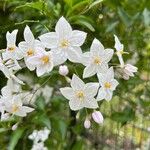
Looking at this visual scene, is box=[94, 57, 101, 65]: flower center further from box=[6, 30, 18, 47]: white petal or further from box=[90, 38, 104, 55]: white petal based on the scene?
box=[6, 30, 18, 47]: white petal

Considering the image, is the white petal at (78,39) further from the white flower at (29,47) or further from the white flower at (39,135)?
the white flower at (39,135)

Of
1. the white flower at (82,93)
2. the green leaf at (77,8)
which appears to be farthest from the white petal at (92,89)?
the green leaf at (77,8)

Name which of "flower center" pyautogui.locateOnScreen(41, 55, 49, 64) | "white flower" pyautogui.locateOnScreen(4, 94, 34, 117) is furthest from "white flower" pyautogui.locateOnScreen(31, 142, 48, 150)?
"flower center" pyautogui.locateOnScreen(41, 55, 49, 64)

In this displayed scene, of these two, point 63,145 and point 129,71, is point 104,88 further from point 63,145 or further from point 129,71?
point 63,145

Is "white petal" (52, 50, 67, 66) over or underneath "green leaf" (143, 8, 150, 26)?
over

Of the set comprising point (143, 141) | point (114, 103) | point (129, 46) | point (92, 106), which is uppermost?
point (92, 106)

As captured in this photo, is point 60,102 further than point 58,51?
Yes

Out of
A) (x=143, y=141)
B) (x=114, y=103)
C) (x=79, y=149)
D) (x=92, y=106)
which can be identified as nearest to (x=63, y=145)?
Answer: (x=79, y=149)
